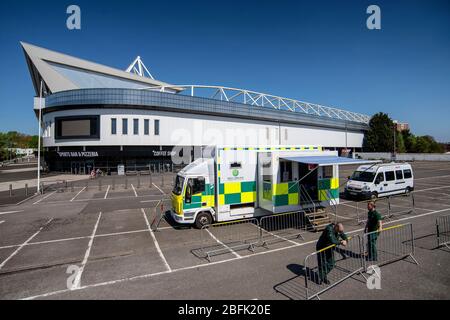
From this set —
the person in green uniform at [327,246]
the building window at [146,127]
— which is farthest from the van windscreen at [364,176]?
the building window at [146,127]

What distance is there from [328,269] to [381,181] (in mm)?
13286

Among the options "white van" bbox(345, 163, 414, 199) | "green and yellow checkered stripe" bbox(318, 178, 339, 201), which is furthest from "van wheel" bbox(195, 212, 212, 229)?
"white van" bbox(345, 163, 414, 199)

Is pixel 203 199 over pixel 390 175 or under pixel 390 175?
under

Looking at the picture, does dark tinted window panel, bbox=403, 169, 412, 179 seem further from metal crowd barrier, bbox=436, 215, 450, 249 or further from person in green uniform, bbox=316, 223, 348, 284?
person in green uniform, bbox=316, 223, 348, 284

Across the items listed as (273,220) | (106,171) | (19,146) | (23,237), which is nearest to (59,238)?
(23,237)

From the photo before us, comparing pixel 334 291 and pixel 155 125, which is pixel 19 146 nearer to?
pixel 155 125

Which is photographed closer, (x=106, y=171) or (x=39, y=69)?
(x=106, y=171)

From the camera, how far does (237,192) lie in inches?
447

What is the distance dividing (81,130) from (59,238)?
37635mm

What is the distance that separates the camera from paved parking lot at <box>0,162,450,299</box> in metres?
6.25

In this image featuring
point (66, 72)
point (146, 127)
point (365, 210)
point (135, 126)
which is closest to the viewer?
point (365, 210)

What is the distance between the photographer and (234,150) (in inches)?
447

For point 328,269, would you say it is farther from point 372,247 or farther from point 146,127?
point 146,127

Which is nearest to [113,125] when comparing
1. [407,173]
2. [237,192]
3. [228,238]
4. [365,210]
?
[237,192]
